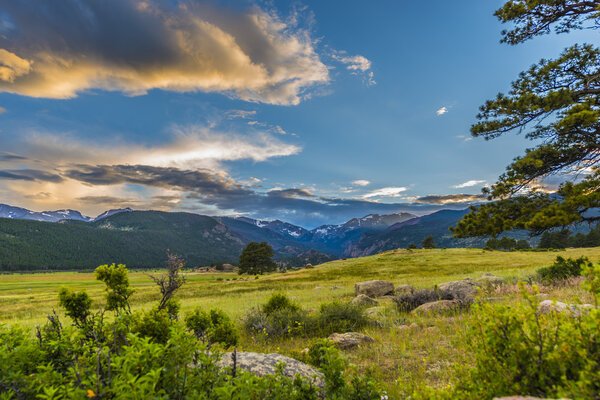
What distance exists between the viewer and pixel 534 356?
2.50 metres

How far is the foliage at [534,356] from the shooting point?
224 cm

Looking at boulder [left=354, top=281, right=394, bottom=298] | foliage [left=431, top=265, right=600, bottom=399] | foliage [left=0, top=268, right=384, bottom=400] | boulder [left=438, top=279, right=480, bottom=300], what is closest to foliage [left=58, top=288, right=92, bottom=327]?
foliage [left=0, top=268, right=384, bottom=400]

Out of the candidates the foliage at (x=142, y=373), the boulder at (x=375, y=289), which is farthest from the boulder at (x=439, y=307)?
the foliage at (x=142, y=373)

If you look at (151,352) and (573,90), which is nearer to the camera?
(151,352)

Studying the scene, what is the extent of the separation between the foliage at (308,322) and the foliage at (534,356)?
24.4 ft

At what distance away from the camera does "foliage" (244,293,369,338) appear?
32.0 ft

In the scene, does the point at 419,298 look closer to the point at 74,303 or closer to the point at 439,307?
the point at 439,307

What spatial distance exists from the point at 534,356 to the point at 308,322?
8632 mm

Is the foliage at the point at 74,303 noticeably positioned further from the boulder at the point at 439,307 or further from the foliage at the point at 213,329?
the boulder at the point at 439,307

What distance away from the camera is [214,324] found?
5.94 metres

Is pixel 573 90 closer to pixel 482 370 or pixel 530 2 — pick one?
pixel 530 2

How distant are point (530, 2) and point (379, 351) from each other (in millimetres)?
17688

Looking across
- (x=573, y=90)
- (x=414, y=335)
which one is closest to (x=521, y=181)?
(x=573, y=90)

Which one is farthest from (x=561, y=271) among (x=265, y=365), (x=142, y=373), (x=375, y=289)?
(x=142, y=373)
